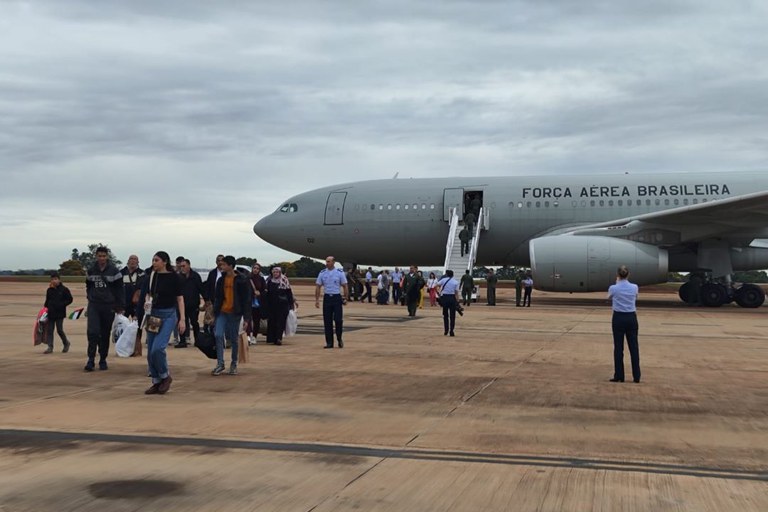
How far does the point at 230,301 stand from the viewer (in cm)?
902

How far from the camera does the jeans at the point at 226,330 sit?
8.86 meters

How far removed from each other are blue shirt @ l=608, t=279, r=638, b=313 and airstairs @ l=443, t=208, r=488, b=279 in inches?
593

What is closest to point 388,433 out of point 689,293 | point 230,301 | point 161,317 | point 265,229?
point 161,317

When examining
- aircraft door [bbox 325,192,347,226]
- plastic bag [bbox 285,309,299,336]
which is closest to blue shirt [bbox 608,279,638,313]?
plastic bag [bbox 285,309,299,336]

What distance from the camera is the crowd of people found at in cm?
792

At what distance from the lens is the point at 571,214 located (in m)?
24.8

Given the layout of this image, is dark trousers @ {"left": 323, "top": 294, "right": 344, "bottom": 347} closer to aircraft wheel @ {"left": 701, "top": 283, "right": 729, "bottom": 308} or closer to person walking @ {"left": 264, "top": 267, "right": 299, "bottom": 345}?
person walking @ {"left": 264, "top": 267, "right": 299, "bottom": 345}

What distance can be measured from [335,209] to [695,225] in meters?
12.1

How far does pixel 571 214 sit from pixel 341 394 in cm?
1873

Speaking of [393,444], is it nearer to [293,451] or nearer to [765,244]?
[293,451]

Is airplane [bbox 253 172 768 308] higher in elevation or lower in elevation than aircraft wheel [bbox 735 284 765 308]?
higher

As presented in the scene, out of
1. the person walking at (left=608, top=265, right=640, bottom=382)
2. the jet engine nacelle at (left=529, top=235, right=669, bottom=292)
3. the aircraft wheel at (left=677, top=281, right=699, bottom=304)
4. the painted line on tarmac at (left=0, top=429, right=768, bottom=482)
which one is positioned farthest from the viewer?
the aircraft wheel at (left=677, top=281, right=699, bottom=304)

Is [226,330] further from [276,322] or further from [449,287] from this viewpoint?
[449,287]

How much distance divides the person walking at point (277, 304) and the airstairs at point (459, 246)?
12.2 m
